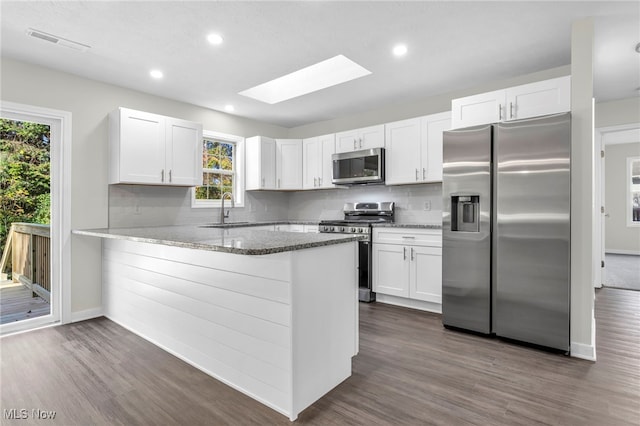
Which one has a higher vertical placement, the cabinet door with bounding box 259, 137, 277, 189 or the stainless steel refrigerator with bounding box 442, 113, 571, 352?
the cabinet door with bounding box 259, 137, 277, 189

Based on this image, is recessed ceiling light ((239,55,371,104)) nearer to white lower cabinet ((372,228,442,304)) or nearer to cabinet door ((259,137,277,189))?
cabinet door ((259,137,277,189))

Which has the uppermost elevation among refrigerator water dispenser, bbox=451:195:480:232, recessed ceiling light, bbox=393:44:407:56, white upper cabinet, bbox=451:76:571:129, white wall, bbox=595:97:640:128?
recessed ceiling light, bbox=393:44:407:56

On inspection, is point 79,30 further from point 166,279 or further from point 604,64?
point 604,64

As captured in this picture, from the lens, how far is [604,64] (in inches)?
130

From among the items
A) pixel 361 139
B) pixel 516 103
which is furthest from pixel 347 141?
pixel 516 103

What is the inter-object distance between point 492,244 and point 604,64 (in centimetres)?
221

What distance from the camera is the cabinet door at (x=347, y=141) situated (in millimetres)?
4551

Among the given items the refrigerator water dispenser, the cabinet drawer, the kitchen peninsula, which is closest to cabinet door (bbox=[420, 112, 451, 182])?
the cabinet drawer

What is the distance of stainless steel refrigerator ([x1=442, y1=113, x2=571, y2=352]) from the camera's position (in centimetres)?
256

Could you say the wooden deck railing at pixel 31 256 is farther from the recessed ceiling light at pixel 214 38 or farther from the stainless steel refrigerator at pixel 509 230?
the stainless steel refrigerator at pixel 509 230

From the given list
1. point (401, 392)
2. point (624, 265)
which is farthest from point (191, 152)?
point (624, 265)

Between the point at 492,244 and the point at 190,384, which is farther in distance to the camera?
the point at 492,244

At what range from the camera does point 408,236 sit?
373 cm

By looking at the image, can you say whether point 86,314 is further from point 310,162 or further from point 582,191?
point 582,191
